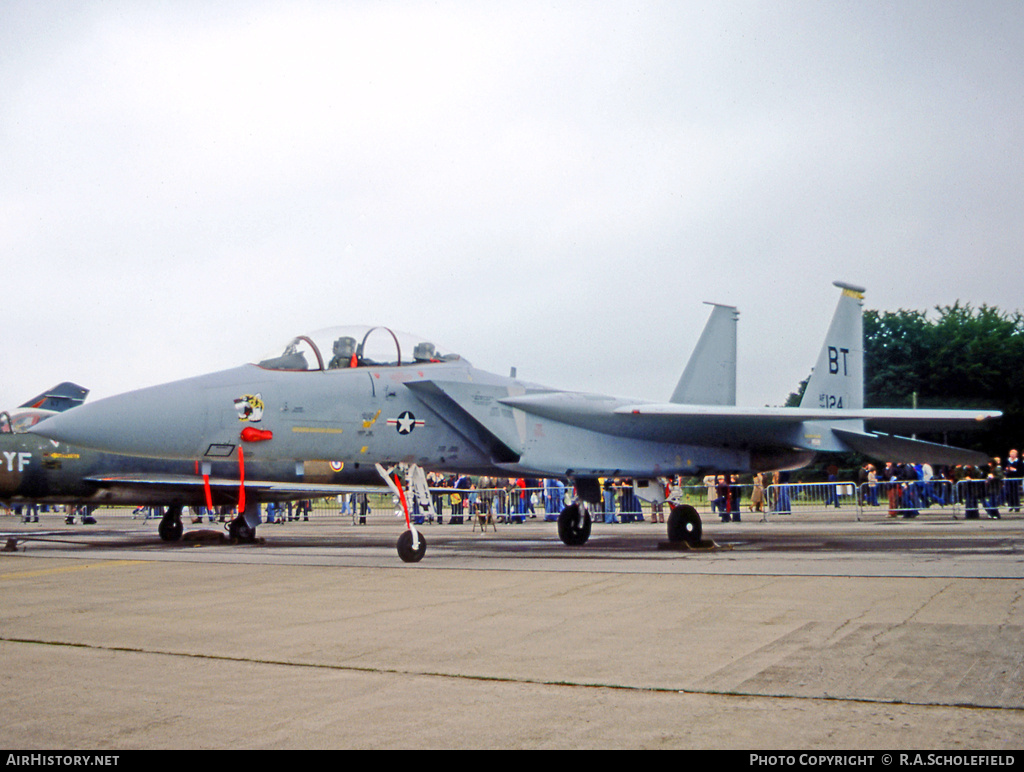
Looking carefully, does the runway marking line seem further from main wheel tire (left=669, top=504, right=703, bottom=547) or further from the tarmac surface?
main wheel tire (left=669, top=504, right=703, bottom=547)

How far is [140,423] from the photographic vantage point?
29.6 feet

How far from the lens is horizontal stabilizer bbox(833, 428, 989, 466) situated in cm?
1344

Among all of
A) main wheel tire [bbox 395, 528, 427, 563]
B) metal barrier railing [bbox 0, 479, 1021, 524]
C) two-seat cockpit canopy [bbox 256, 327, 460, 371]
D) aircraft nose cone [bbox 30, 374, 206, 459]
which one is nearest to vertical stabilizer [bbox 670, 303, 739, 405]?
metal barrier railing [bbox 0, 479, 1021, 524]

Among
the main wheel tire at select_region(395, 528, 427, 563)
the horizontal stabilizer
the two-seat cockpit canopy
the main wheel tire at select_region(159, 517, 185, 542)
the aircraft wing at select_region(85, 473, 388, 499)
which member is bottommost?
the main wheel tire at select_region(159, 517, 185, 542)

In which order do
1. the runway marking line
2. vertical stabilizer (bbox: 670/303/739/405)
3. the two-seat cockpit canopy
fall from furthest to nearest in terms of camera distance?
vertical stabilizer (bbox: 670/303/739/405)
the two-seat cockpit canopy
the runway marking line

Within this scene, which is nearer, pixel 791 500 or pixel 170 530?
pixel 170 530

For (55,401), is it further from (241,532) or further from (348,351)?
(348,351)

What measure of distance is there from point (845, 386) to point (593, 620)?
1194 centimetres

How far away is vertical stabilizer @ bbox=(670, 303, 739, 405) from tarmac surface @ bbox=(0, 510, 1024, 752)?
6693mm

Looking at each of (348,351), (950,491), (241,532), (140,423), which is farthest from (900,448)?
(140,423)

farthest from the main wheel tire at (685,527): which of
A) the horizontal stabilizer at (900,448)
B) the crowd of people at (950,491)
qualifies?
the crowd of people at (950,491)

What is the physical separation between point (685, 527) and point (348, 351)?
5454 millimetres

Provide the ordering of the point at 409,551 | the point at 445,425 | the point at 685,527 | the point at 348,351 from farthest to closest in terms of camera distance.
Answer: the point at 685,527 < the point at 445,425 < the point at 348,351 < the point at 409,551

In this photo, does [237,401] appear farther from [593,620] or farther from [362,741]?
[362,741]
